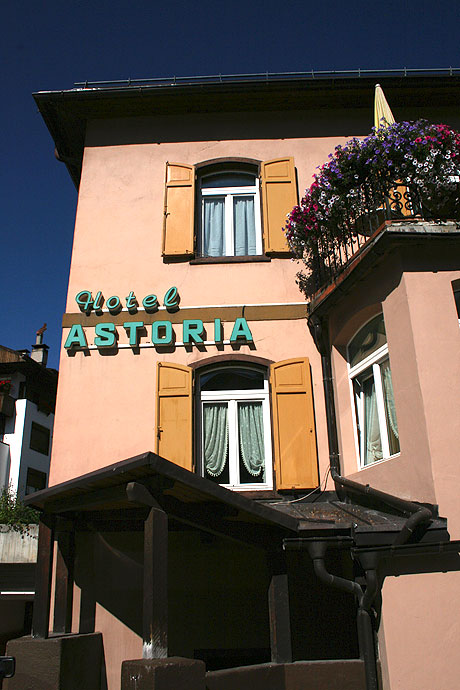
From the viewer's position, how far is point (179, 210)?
358 inches

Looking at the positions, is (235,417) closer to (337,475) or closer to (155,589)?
(337,475)

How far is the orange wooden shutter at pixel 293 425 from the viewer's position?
739 cm

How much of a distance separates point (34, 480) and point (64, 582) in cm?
2414

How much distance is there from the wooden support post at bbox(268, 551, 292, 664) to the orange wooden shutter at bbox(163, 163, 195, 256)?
4.66m

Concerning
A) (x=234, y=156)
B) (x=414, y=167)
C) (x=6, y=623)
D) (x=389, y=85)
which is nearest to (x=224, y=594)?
(x=6, y=623)

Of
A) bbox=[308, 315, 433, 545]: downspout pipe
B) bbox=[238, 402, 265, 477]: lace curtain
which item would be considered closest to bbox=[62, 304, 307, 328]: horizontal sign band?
bbox=[308, 315, 433, 545]: downspout pipe

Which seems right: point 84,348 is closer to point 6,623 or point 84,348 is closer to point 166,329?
point 166,329

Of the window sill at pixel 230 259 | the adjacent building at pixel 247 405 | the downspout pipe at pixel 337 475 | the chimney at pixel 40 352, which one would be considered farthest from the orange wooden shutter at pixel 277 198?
the chimney at pixel 40 352

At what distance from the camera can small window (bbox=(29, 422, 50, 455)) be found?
97.6 feet

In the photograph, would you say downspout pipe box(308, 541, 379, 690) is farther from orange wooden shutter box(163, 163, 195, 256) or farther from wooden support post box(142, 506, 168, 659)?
orange wooden shutter box(163, 163, 195, 256)

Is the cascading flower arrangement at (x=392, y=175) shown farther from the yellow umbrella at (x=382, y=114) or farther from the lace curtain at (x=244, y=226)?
the lace curtain at (x=244, y=226)

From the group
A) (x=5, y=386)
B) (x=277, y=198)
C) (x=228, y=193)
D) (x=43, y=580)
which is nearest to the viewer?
(x=43, y=580)

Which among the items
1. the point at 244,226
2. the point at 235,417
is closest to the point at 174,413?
the point at 235,417

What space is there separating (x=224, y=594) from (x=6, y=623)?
180 inches
